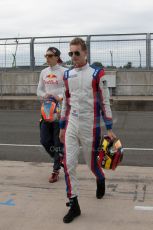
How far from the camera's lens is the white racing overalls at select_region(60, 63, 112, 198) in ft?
15.6

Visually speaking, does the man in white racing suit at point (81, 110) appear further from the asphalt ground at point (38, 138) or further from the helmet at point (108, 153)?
the asphalt ground at point (38, 138)

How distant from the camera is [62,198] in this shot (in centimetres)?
536

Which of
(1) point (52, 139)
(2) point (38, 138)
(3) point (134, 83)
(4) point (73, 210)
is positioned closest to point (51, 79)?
(1) point (52, 139)

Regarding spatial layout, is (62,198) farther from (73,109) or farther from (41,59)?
(41,59)

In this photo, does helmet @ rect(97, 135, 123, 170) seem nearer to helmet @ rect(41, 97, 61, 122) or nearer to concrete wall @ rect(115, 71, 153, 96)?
helmet @ rect(41, 97, 61, 122)

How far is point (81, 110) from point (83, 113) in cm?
4

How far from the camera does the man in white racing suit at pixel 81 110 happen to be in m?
4.75

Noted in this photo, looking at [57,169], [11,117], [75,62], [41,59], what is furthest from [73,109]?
[41,59]

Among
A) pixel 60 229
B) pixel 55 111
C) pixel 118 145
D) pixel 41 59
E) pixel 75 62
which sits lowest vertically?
pixel 60 229

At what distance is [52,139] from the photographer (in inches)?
243

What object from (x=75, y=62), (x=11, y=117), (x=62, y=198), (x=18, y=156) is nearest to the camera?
(x=75, y=62)

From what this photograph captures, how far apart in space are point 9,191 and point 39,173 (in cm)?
98

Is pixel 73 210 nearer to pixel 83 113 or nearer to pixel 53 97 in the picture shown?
pixel 83 113

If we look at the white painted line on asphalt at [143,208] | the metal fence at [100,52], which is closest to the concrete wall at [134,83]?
the metal fence at [100,52]
